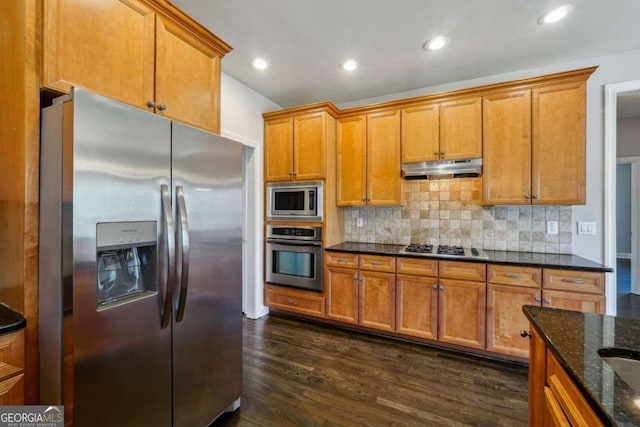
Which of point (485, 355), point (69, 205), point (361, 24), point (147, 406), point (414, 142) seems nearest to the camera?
point (69, 205)

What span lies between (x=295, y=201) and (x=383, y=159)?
1.10m

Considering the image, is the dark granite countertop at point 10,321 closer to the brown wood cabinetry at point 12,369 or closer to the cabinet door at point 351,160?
the brown wood cabinetry at point 12,369

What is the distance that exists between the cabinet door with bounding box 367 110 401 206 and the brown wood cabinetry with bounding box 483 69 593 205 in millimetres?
831

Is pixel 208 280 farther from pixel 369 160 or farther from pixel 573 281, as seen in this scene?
pixel 573 281

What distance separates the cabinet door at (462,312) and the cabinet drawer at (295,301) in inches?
48.6

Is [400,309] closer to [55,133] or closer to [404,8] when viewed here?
[404,8]

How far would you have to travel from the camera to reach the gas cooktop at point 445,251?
2.57m

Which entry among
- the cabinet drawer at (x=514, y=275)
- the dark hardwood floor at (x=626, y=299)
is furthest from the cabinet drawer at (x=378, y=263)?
the dark hardwood floor at (x=626, y=299)

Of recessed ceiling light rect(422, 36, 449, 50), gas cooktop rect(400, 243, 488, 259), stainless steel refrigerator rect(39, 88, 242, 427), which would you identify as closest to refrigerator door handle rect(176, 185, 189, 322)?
stainless steel refrigerator rect(39, 88, 242, 427)

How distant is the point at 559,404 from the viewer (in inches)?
34.3

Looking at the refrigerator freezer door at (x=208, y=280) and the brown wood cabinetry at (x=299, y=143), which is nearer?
the refrigerator freezer door at (x=208, y=280)

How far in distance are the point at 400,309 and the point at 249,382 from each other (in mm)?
1498

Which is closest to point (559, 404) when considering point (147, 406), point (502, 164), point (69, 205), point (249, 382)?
point (147, 406)

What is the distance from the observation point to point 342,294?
9.98 ft
